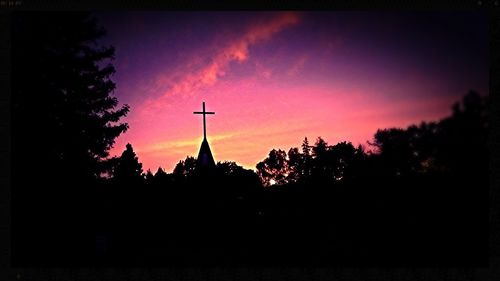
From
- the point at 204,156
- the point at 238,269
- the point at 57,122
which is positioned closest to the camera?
the point at 238,269

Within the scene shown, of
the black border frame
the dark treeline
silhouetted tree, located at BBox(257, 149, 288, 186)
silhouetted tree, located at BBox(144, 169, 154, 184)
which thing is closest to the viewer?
the black border frame

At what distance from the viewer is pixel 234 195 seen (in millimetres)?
6559

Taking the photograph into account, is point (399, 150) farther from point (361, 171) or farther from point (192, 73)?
point (192, 73)

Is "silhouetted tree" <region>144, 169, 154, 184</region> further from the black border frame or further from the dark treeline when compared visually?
the black border frame

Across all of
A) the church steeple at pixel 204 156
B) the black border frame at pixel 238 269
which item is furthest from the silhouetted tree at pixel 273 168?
the black border frame at pixel 238 269

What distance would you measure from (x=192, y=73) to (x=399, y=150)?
263 centimetres

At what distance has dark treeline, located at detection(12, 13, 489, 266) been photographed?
5305 mm

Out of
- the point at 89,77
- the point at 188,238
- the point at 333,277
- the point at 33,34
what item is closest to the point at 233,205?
the point at 188,238

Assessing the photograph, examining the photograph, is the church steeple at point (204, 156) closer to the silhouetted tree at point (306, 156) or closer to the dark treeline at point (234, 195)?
the dark treeline at point (234, 195)

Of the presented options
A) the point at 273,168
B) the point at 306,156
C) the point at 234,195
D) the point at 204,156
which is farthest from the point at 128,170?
the point at 306,156

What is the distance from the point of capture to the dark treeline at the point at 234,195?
17.4ft

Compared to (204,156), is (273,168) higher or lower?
lower

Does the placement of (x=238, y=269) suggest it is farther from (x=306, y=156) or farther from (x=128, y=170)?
(x=128, y=170)

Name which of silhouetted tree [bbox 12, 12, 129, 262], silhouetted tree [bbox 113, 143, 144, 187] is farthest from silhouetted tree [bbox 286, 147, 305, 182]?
silhouetted tree [bbox 12, 12, 129, 262]
